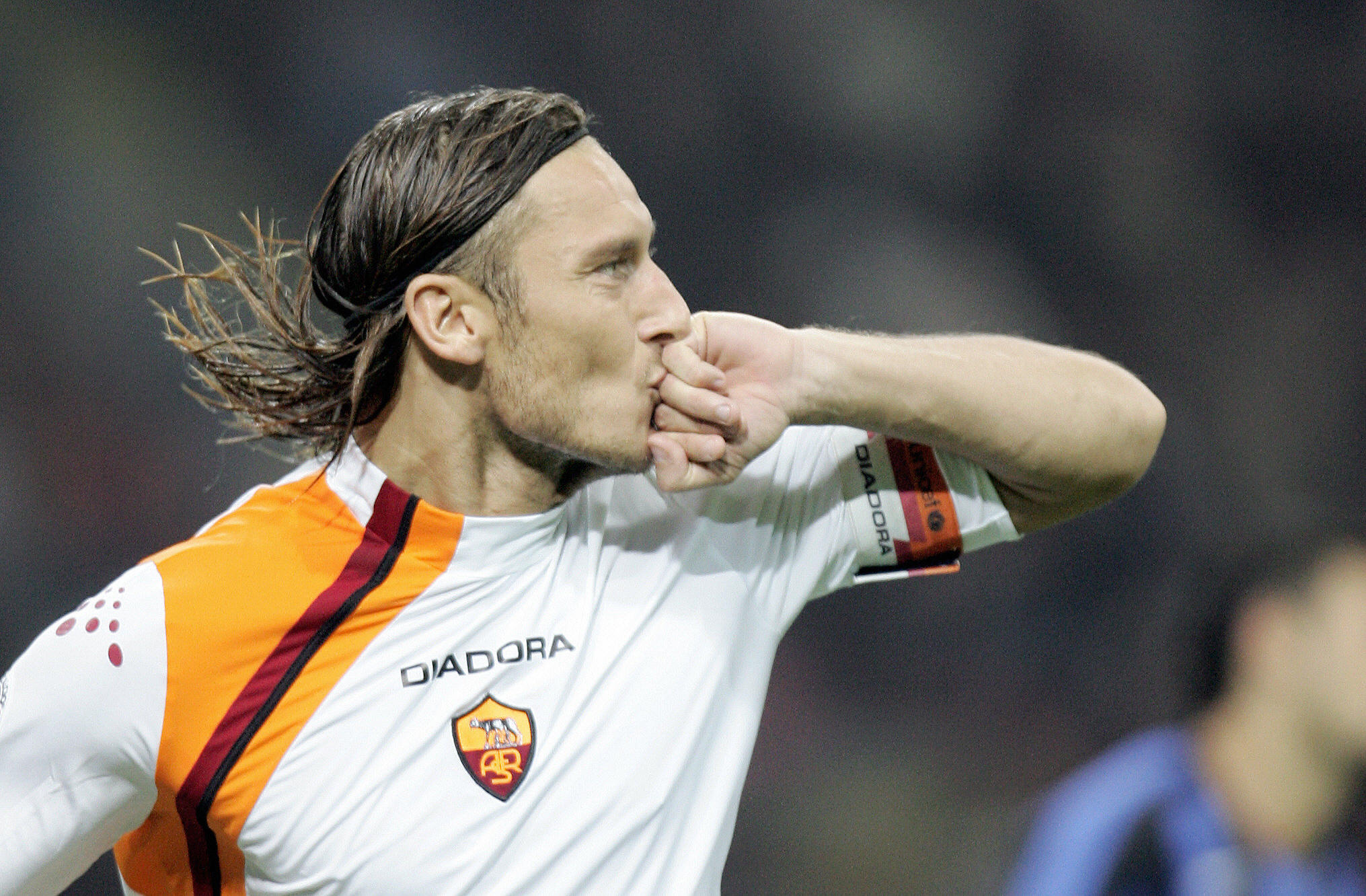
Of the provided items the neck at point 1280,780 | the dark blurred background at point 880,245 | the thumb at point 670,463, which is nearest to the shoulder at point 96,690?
the thumb at point 670,463

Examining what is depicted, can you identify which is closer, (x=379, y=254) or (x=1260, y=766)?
(x=379, y=254)

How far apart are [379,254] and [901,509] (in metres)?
0.81

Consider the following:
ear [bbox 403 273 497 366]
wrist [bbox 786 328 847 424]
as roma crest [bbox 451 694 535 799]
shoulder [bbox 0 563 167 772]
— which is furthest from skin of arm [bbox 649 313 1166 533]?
shoulder [bbox 0 563 167 772]

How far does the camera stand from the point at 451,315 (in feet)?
5.33

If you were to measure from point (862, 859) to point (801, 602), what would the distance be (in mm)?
2310

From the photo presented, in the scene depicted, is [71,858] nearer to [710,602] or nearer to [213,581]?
[213,581]

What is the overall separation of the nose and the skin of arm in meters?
0.02

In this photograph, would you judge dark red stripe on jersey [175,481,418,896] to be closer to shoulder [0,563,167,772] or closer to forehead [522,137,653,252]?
shoulder [0,563,167,772]

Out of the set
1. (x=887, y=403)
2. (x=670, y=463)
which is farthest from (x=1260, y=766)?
(x=670, y=463)

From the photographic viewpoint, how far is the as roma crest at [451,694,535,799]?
1.50 m

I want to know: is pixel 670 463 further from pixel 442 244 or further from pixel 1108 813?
pixel 1108 813

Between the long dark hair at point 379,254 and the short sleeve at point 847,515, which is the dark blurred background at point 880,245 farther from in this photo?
the short sleeve at point 847,515

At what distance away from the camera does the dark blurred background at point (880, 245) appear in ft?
11.8

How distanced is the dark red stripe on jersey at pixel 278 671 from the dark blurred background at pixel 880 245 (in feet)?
7.42
